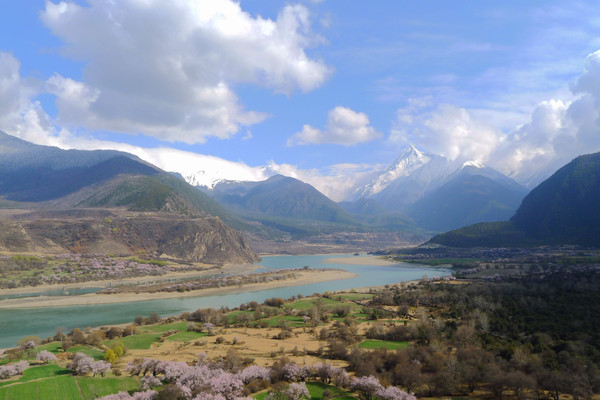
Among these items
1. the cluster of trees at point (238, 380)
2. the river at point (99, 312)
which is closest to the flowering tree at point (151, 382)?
the cluster of trees at point (238, 380)

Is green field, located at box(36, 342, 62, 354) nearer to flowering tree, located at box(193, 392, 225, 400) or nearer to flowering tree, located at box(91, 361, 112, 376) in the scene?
flowering tree, located at box(91, 361, 112, 376)

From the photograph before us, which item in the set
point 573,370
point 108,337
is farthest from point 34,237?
point 573,370

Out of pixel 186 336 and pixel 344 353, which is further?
pixel 186 336

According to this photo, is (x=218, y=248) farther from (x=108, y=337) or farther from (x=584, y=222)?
(x=584, y=222)

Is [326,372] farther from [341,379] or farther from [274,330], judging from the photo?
[274,330]

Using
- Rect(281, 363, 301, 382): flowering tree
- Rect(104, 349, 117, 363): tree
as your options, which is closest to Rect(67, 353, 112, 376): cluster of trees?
Rect(104, 349, 117, 363): tree

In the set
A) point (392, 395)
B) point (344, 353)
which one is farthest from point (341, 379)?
point (344, 353)
